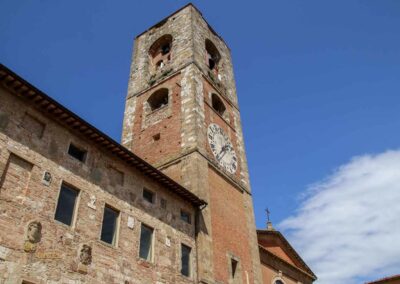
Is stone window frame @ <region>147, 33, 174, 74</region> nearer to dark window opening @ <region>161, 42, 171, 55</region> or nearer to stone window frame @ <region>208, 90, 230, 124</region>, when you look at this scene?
dark window opening @ <region>161, 42, 171, 55</region>

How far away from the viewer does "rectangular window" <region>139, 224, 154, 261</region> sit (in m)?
12.1

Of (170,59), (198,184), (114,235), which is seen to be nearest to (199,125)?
(198,184)

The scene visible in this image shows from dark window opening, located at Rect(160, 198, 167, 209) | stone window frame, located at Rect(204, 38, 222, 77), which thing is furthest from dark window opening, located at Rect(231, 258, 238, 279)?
stone window frame, located at Rect(204, 38, 222, 77)

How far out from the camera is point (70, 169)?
1077 centimetres

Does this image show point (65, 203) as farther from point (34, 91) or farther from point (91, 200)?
point (34, 91)

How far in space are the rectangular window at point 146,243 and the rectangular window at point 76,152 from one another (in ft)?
9.55

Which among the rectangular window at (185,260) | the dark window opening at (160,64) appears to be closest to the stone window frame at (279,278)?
the rectangular window at (185,260)

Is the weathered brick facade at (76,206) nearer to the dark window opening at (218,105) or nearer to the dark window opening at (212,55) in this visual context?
the dark window opening at (218,105)

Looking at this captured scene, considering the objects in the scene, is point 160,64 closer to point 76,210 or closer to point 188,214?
point 188,214

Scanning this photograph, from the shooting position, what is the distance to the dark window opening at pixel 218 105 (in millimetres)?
22094

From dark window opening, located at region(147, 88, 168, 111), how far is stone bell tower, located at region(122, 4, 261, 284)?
0.16 feet

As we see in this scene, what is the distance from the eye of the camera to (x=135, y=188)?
12828 millimetres

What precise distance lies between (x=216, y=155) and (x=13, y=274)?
1153cm

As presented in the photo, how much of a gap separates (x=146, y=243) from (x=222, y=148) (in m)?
8.23
